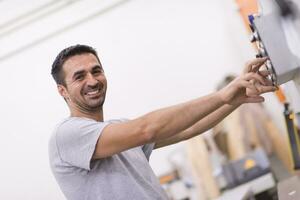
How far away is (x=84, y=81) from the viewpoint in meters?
0.97

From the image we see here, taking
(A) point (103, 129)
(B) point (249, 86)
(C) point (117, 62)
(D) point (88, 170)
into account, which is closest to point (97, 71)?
(A) point (103, 129)

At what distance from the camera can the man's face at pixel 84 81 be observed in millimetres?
970

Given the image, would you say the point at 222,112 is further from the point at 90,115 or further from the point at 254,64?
the point at 90,115

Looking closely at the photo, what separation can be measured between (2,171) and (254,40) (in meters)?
0.83

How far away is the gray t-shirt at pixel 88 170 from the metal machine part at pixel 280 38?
0.43 meters

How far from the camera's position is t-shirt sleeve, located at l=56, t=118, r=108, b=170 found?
946mm

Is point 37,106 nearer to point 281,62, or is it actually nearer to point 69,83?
point 69,83

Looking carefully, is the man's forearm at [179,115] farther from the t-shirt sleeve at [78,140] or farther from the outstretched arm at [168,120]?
the t-shirt sleeve at [78,140]

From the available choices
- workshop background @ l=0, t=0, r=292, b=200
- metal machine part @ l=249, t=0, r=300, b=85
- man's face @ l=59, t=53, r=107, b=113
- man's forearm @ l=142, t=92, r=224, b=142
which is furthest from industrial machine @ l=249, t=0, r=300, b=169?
workshop background @ l=0, t=0, r=292, b=200

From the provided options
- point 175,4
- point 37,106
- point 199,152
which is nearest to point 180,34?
point 175,4

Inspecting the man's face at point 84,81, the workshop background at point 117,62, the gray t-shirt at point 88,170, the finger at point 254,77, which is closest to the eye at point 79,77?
the man's face at point 84,81

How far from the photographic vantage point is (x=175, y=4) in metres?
2.54

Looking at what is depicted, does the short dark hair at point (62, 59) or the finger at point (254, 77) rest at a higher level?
the short dark hair at point (62, 59)

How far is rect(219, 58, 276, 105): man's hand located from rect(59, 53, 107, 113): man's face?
0.32 m
